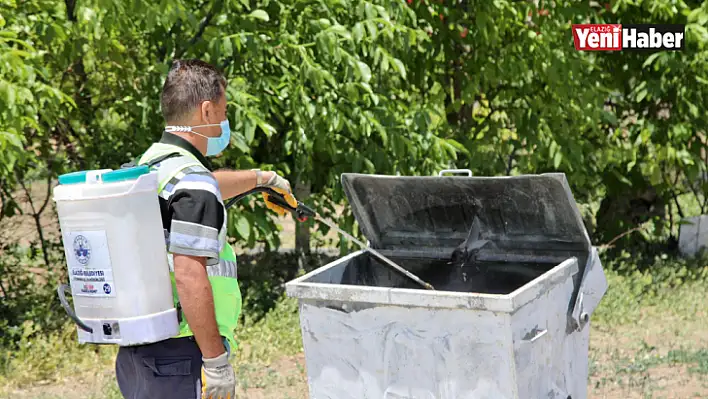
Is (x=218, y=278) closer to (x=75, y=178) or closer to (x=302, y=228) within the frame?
(x=75, y=178)

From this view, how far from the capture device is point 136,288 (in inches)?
99.7

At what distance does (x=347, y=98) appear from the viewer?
6469mm

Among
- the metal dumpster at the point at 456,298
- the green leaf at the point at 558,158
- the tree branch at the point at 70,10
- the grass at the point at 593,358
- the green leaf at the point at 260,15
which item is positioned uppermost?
the tree branch at the point at 70,10

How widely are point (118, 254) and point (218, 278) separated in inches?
12.8

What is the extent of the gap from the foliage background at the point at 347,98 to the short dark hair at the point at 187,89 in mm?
2607

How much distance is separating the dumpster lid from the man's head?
1.31 metres

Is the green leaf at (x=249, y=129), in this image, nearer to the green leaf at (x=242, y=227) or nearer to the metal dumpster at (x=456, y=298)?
the green leaf at (x=242, y=227)

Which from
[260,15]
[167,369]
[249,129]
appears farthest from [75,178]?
[260,15]

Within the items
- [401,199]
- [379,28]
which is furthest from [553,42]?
[401,199]

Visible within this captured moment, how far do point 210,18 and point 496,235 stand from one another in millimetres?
3200

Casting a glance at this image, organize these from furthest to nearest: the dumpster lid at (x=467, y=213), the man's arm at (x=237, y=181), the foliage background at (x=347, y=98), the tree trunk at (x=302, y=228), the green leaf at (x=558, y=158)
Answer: the green leaf at (x=558, y=158), the tree trunk at (x=302, y=228), the foliage background at (x=347, y=98), the dumpster lid at (x=467, y=213), the man's arm at (x=237, y=181)

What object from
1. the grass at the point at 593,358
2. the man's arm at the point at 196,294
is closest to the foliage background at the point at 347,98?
the grass at the point at 593,358

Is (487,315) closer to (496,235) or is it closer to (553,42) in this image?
(496,235)

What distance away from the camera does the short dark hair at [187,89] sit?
2.77 m
